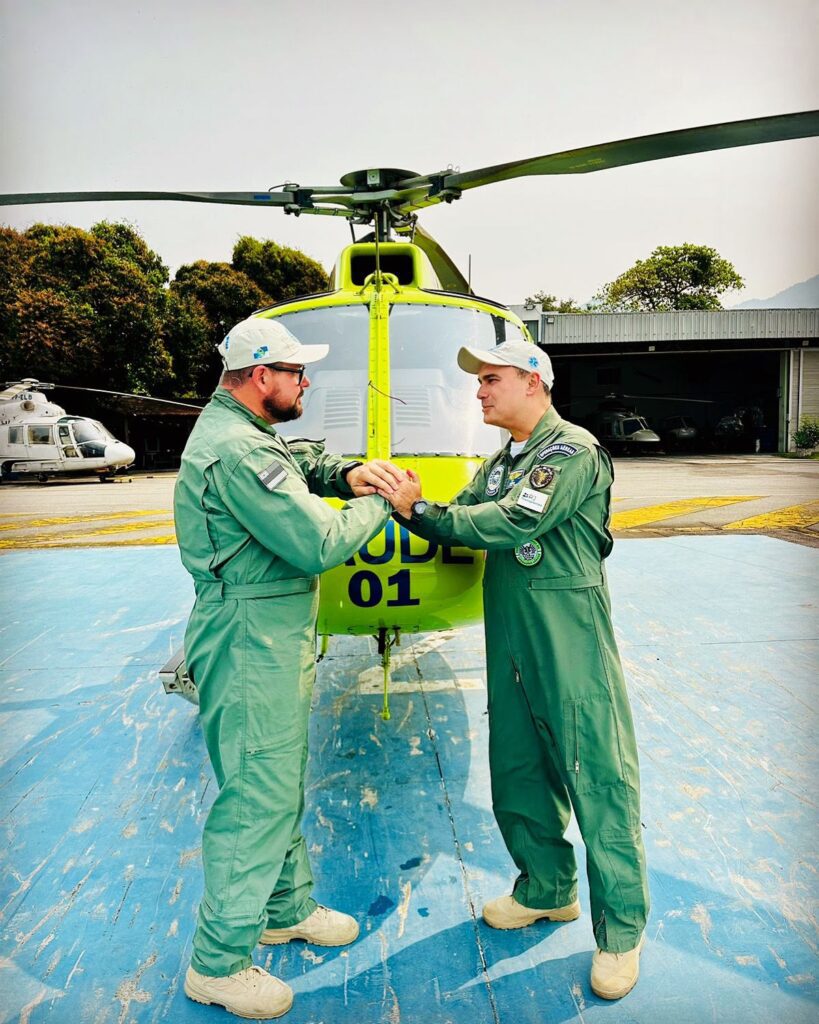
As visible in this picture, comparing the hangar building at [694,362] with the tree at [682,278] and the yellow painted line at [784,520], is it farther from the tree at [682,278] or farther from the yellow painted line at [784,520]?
the yellow painted line at [784,520]

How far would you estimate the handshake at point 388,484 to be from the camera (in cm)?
250

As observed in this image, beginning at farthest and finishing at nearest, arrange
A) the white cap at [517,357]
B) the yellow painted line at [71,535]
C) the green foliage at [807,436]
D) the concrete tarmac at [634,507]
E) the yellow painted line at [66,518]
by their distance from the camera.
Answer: the green foliage at [807,436] < the yellow painted line at [66,518] < the concrete tarmac at [634,507] < the yellow painted line at [71,535] < the white cap at [517,357]

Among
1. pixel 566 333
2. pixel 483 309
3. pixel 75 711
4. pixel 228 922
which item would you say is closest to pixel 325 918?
pixel 228 922

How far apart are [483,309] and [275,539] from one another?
7.21ft

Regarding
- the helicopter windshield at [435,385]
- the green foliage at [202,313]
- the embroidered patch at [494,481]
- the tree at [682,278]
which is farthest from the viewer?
the tree at [682,278]

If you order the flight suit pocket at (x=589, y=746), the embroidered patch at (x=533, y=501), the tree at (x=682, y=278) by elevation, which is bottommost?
the flight suit pocket at (x=589, y=746)

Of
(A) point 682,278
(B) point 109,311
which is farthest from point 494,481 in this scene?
(A) point 682,278

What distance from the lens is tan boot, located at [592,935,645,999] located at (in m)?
2.01

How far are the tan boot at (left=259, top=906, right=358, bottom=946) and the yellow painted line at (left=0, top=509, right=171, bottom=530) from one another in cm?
1164

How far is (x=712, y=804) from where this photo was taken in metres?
3.01

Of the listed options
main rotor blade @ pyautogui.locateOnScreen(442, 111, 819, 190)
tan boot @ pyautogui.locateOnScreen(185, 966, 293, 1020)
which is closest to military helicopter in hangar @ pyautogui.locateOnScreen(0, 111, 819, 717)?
main rotor blade @ pyautogui.locateOnScreen(442, 111, 819, 190)

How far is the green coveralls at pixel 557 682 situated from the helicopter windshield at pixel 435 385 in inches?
31.7

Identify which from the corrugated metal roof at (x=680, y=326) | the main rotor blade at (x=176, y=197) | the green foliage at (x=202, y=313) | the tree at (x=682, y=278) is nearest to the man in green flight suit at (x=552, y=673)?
the main rotor blade at (x=176, y=197)

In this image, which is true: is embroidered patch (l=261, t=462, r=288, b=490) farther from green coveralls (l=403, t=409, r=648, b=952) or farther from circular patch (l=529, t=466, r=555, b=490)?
circular patch (l=529, t=466, r=555, b=490)
